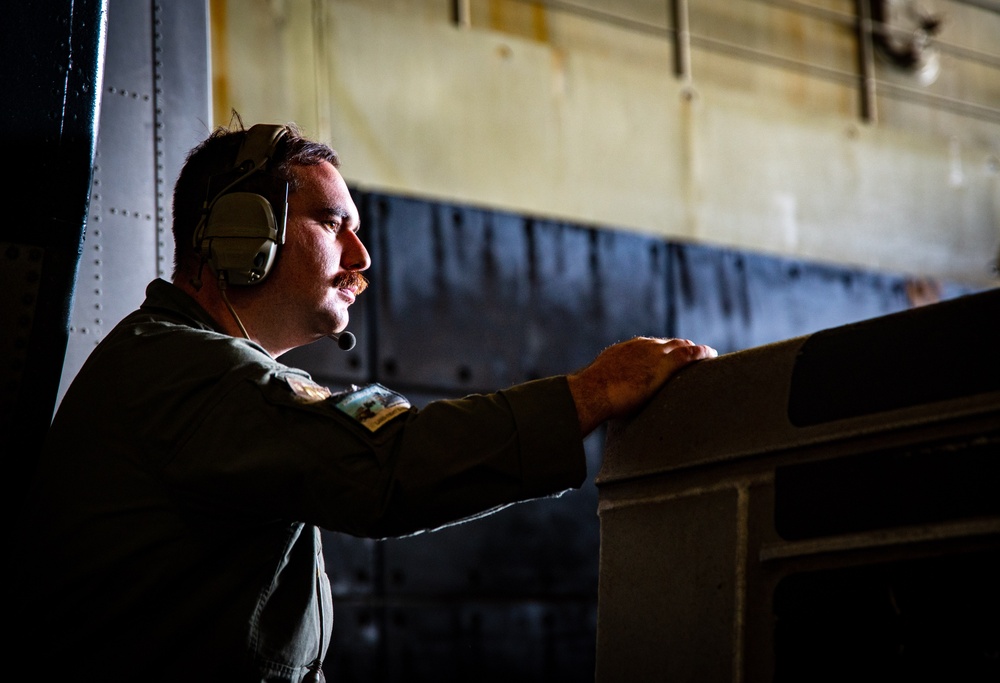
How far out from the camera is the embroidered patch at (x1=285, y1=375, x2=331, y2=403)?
4.58ft

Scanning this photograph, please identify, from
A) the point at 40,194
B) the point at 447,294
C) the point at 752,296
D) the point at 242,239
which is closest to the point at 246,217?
the point at 242,239

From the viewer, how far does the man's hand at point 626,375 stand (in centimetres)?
145

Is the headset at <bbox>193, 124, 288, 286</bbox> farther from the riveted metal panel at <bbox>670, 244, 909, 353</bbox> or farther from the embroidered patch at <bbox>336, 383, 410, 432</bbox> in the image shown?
the riveted metal panel at <bbox>670, 244, 909, 353</bbox>

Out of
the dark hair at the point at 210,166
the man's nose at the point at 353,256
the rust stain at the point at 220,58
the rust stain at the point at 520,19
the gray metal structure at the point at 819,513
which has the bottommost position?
the gray metal structure at the point at 819,513

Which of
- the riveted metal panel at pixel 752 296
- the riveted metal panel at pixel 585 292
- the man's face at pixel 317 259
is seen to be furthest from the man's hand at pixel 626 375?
the riveted metal panel at pixel 752 296

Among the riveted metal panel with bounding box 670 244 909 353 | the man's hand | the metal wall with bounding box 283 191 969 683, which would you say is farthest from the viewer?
the riveted metal panel with bounding box 670 244 909 353

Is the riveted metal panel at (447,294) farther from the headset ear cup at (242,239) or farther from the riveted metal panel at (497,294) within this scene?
the headset ear cup at (242,239)

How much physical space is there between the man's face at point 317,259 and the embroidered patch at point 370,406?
0.39 m

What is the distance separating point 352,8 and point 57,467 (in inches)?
135

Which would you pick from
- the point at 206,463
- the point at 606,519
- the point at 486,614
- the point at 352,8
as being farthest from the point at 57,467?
the point at 352,8

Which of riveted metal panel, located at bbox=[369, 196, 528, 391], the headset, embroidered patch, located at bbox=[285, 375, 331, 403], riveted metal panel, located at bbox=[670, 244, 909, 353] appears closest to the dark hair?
the headset

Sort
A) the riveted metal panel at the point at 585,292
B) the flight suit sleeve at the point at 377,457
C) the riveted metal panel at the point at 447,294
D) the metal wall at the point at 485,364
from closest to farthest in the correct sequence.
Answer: the flight suit sleeve at the point at 377,457 → the metal wall at the point at 485,364 → the riveted metal panel at the point at 447,294 → the riveted metal panel at the point at 585,292

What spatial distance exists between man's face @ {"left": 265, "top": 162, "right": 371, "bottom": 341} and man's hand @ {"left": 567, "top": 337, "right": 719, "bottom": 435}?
0.48 metres

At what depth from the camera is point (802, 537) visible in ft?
4.30
